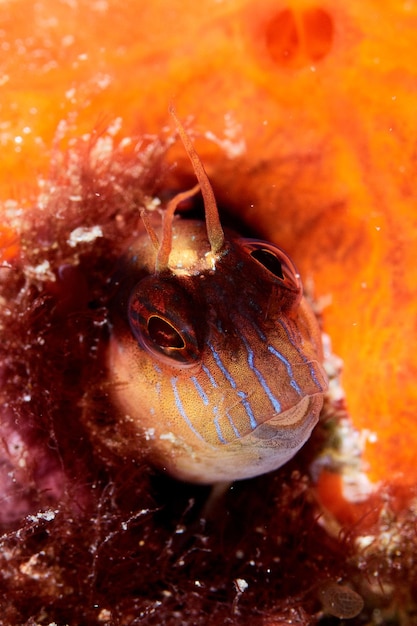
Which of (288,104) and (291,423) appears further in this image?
(288,104)

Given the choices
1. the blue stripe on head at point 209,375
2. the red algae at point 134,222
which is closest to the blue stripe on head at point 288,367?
the blue stripe on head at point 209,375

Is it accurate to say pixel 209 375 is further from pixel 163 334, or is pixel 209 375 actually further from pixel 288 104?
pixel 288 104

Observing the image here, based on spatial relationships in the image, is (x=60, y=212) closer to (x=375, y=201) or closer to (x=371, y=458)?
(x=375, y=201)

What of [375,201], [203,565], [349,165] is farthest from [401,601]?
[349,165]

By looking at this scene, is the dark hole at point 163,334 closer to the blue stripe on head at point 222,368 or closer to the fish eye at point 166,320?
the fish eye at point 166,320

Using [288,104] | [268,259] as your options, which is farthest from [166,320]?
[288,104]

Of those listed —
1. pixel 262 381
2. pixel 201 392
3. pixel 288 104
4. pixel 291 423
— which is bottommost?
pixel 291 423

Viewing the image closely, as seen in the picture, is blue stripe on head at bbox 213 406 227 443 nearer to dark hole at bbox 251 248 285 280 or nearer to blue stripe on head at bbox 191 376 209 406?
blue stripe on head at bbox 191 376 209 406

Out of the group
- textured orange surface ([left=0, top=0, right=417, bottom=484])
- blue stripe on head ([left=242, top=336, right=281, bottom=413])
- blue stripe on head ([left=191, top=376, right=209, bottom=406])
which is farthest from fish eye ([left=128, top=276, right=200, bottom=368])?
textured orange surface ([left=0, top=0, right=417, bottom=484])
